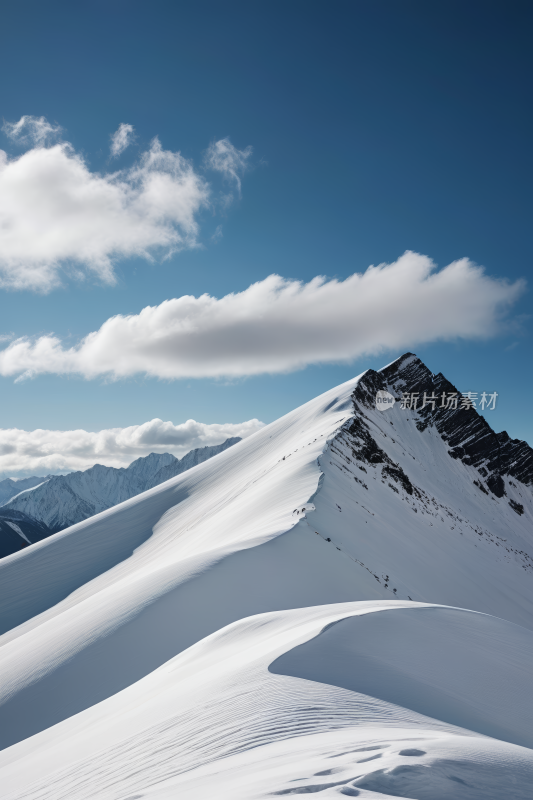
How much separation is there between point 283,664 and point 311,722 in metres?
1.87

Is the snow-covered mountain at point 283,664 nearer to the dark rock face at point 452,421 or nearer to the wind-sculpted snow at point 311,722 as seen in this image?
the wind-sculpted snow at point 311,722

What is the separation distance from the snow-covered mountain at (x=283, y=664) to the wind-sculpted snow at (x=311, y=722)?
3 cm

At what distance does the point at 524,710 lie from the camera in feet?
22.0

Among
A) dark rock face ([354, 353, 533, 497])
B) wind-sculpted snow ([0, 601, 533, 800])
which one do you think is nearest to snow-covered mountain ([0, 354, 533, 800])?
wind-sculpted snow ([0, 601, 533, 800])

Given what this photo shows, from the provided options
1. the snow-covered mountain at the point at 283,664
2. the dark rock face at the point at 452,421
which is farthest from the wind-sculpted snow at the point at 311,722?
the dark rock face at the point at 452,421

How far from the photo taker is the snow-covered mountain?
3850mm

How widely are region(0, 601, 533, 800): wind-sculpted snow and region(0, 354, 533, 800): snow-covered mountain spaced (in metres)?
0.03

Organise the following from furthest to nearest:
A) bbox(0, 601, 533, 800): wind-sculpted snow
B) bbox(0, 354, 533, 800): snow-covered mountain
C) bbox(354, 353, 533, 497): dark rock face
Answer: bbox(354, 353, 533, 497): dark rock face < bbox(0, 354, 533, 800): snow-covered mountain < bbox(0, 601, 533, 800): wind-sculpted snow

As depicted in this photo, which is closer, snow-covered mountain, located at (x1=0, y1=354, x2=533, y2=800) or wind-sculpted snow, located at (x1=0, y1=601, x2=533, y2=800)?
wind-sculpted snow, located at (x1=0, y1=601, x2=533, y2=800)

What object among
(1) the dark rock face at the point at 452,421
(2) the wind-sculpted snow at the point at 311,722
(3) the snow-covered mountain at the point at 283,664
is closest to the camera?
(2) the wind-sculpted snow at the point at 311,722

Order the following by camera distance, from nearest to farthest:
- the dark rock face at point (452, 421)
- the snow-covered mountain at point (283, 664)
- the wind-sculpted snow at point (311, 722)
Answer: the wind-sculpted snow at point (311, 722), the snow-covered mountain at point (283, 664), the dark rock face at point (452, 421)

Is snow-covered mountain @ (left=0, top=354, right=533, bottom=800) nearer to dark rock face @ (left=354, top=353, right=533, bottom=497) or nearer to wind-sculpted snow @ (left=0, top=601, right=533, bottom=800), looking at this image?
wind-sculpted snow @ (left=0, top=601, right=533, bottom=800)

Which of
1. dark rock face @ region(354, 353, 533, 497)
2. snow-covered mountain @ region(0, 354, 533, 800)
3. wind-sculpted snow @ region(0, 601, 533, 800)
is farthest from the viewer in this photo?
dark rock face @ region(354, 353, 533, 497)

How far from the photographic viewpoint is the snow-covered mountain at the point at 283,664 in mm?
3850
